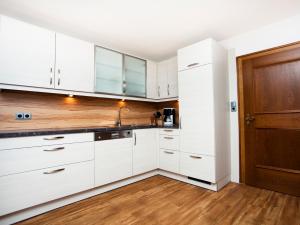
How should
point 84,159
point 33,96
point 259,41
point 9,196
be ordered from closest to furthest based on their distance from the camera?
point 9,196 → point 84,159 → point 33,96 → point 259,41

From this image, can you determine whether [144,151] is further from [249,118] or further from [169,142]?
[249,118]

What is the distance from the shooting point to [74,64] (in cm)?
227

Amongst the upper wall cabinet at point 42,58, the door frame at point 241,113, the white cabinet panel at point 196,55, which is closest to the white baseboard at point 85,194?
the door frame at point 241,113

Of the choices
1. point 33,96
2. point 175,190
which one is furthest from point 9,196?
point 175,190

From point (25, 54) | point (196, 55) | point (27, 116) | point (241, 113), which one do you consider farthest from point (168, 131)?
point (25, 54)

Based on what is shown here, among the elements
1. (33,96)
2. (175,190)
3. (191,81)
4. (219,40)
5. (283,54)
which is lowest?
(175,190)

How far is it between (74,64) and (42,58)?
0.38 meters

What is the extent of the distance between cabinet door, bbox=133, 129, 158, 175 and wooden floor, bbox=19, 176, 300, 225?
40 centimetres

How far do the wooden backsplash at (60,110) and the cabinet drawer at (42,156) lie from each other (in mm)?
610

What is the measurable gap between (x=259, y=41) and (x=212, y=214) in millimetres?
2372

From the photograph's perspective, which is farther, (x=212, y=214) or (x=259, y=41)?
(x=259, y=41)

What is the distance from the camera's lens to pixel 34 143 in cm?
171

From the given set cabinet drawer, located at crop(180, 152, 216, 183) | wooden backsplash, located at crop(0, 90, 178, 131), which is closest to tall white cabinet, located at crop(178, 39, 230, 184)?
cabinet drawer, located at crop(180, 152, 216, 183)

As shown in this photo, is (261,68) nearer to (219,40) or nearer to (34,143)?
(219,40)
